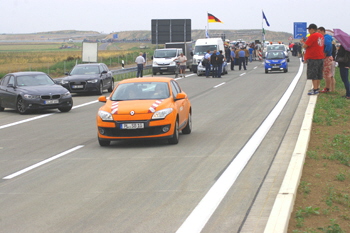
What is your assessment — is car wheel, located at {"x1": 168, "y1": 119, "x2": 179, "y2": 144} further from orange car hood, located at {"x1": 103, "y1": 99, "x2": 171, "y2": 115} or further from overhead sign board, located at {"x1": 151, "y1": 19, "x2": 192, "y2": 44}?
overhead sign board, located at {"x1": 151, "y1": 19, "x2": 192, "y2": 44}

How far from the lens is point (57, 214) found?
7.34 m

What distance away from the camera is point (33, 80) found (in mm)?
22406

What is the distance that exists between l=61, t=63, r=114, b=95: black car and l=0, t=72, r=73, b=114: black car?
6180 mm

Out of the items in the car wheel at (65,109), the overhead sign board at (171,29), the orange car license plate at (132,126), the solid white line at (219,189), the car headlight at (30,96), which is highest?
the overhead sign board at (171,29)

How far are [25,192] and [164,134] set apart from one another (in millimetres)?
4263

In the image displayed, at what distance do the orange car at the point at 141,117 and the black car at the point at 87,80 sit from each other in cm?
1575

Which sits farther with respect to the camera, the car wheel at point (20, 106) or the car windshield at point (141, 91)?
the car wheel at point (20, 106)

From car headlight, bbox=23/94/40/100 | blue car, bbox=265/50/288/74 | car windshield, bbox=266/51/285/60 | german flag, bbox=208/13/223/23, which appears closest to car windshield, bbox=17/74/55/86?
car headlight, bbox=23/94/40/100

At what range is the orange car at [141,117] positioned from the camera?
12.5m

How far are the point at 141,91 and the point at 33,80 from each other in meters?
9.71

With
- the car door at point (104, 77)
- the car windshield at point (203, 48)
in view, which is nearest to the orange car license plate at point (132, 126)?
the car door at point (104, 77)

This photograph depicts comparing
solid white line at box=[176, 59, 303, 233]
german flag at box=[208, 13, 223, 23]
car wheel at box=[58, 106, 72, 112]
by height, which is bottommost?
car wheel at box=[58, 106, 72, 112]

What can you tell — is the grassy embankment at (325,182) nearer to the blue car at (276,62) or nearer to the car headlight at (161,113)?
the car headlight at (161,113)

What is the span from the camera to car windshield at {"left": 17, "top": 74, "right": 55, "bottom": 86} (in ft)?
72.9
